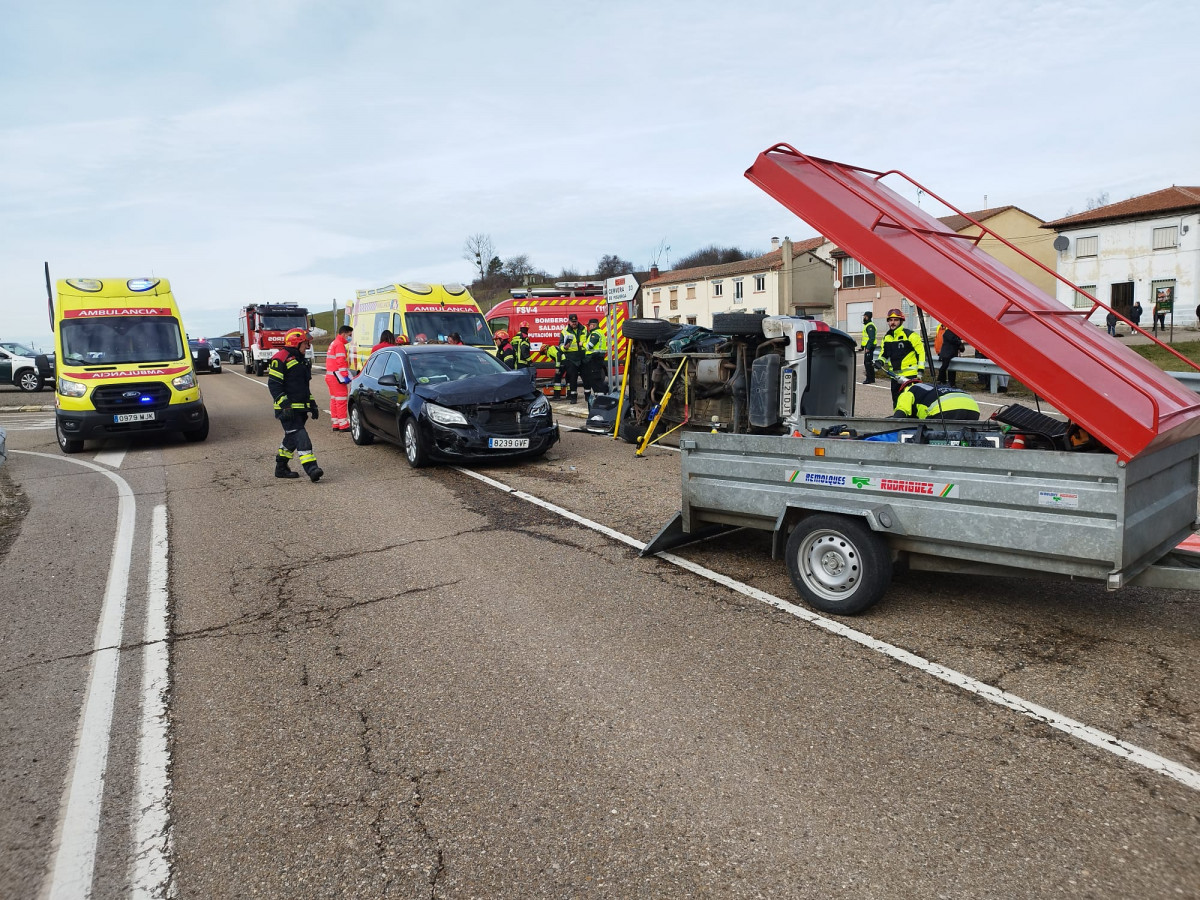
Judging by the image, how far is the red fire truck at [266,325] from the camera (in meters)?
32.8

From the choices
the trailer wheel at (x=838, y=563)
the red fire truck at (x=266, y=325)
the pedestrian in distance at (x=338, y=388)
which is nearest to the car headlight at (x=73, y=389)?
the pedestrian in distance at (x=338, y=388)

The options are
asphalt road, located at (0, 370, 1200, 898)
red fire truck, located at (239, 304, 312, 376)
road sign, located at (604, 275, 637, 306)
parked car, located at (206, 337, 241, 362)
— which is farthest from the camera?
parked car, located at (206, 337, 241, 362)

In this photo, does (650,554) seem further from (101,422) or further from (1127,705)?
(101,422)

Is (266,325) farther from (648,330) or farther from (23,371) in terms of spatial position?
(648,330)

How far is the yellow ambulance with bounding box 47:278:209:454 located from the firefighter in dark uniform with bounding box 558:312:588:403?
7.50 m

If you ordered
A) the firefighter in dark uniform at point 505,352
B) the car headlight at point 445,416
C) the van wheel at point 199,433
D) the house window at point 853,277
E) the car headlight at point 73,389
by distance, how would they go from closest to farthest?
the car headlight at point 445,416 → the car headlight at point 73,389 → the van wheel at point 199,433 → the firefighter in dark uniform at point 505,352 → the house window at point 853,277

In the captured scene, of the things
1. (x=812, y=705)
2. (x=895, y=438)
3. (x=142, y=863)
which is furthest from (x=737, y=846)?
(x=895, y=438)

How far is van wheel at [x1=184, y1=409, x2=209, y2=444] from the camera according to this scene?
13093mm

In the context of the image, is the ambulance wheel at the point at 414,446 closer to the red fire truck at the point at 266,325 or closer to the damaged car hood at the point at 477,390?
the damaged car hood at the point at 477,390

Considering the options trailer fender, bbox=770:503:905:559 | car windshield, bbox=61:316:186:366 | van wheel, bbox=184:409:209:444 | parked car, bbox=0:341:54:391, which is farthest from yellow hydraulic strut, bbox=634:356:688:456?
parked car, bbox=0:341:54:391

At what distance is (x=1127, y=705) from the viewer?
12.0 feet

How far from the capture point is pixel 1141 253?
4081cm

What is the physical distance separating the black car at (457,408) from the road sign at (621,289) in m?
4.60

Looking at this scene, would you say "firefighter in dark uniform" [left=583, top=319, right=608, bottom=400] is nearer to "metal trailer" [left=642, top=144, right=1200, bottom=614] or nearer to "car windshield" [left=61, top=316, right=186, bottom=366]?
"car windshield" [left=61, top=316, right=186, bottom=366]
